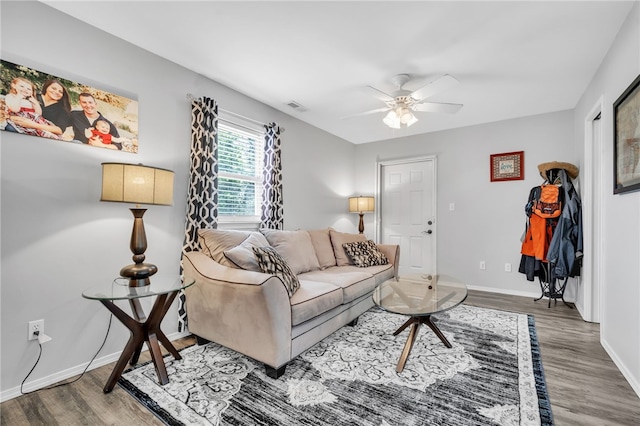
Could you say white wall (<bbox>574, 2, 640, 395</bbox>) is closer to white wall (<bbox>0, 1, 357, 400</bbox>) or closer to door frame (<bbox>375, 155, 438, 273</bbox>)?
door frame (<bbox>375, 155, 438, 273</bbox>)

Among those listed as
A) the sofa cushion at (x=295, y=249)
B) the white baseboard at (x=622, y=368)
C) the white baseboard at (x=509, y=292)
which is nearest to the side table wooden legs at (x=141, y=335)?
the sofa cushion at (x=295, y=249)

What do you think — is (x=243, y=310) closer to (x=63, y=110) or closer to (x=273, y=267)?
(x=273, y=267)

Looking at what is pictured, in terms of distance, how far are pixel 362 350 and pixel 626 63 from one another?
8.94 ft

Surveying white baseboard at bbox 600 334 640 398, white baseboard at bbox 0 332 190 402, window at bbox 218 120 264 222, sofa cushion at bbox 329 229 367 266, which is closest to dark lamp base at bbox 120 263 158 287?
white baseboard at bbox 0 332 190 402

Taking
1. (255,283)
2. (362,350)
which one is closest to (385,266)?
(362,350)

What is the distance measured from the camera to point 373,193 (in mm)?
5238

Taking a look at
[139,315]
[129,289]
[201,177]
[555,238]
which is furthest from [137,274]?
[555,238]

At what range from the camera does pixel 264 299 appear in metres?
1.83

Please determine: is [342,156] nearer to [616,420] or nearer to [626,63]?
[626,63]

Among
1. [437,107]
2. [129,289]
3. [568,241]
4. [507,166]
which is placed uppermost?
[437,107]

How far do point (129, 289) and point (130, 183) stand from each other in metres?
0.65

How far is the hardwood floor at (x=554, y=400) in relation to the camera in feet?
5.05

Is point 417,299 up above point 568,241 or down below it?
below

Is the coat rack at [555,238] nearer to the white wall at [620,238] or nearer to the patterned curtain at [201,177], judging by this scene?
the white wall at [620,238]
